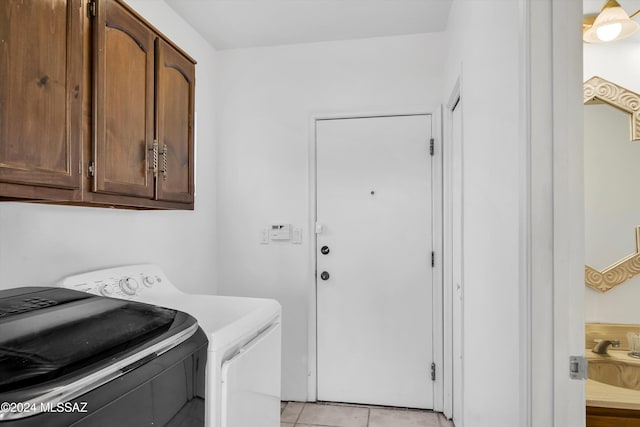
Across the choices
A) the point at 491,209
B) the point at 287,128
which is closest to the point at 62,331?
the point at 491,209

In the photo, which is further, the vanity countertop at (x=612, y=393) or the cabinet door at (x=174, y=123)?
the cabinet door at (x=174, y=123)

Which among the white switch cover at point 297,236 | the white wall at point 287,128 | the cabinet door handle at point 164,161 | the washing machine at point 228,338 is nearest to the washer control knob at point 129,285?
the washing machine at point 228,338

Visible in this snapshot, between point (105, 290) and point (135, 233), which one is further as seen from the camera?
point (135, 233)

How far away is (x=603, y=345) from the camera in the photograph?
117cm

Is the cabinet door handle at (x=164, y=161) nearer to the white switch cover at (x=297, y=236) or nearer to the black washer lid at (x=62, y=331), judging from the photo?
the black washer lid at (x=62, y=331)

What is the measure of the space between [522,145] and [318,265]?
6.07 feet

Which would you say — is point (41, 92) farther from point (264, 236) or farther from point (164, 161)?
point (264, 236)

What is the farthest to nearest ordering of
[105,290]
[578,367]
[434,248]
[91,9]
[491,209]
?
[434,248] < [105,290] < [491,209] < [91,9] < [578,367]

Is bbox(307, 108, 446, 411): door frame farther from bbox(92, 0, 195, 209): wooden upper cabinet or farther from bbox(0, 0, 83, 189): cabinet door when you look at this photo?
bbox(0, 0, 83, 189): cabinet door

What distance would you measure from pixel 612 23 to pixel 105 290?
200 centimetres

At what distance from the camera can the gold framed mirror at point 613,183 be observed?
112 centimetres

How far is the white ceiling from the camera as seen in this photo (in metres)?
2.25

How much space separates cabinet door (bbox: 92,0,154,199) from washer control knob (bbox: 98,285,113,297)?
1.44 feet

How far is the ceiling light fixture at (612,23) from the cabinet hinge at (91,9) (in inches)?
58.1
